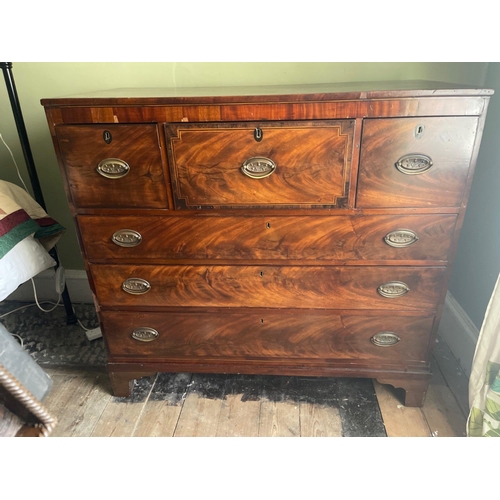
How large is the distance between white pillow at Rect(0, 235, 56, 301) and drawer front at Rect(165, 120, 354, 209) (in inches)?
26.6

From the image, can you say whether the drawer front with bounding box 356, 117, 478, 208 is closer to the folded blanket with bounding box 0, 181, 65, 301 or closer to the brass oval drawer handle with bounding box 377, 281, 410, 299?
the brass oval drawer handle with bounding box 377, 281, 410, 299

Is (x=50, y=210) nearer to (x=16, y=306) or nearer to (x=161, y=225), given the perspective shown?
(x=16, y=306)

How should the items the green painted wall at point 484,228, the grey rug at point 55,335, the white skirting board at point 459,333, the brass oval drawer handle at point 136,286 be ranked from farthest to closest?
the grey rug at point 55,335, the white skirting board at point 459,333, the green painted wall at point 484,228, the brass oval drawer handle at point 136,286

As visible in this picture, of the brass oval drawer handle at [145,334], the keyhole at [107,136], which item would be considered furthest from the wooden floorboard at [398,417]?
the keyhole at [107,136]

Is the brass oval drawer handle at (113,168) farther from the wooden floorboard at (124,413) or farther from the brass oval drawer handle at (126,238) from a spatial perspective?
the wooden floorboard at (124,413)

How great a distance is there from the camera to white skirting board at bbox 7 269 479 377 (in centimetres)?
146

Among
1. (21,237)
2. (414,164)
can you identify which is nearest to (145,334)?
(21,237)

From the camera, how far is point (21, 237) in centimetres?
136

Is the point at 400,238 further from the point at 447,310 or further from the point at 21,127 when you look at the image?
the point at 21,127

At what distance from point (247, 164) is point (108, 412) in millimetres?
1038

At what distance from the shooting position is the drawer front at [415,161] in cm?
98

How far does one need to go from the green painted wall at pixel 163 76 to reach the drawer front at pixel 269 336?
3.08ft

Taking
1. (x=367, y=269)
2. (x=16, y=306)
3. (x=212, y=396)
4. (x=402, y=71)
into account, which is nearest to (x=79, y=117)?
(x=367, y=269)

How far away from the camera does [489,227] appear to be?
137cm
